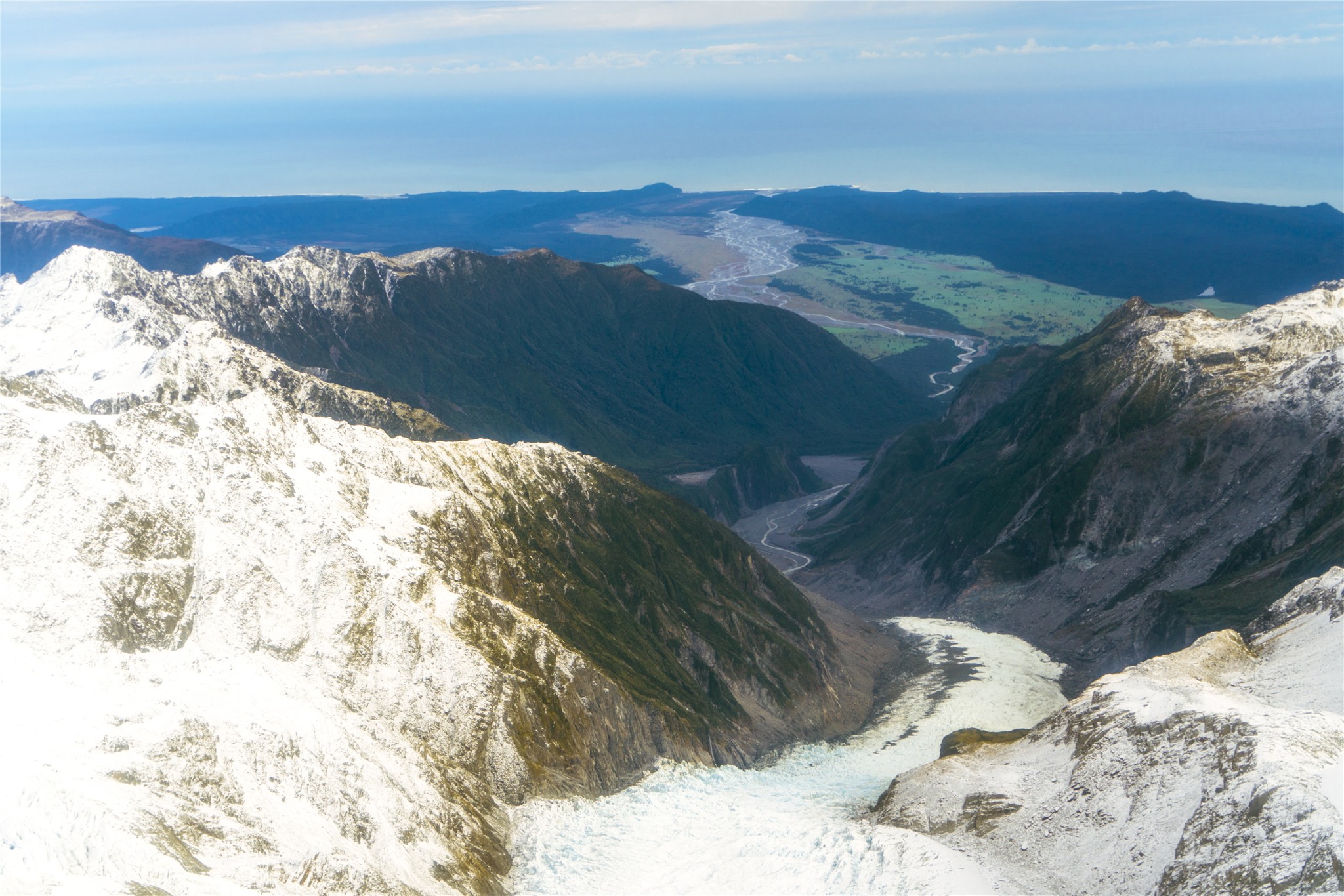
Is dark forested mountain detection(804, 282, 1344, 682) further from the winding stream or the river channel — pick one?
the winding stream

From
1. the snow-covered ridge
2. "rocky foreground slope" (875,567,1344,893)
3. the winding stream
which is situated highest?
the snow-covered ridge

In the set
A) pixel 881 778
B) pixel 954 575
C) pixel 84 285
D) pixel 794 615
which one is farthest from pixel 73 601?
pixel 84 285

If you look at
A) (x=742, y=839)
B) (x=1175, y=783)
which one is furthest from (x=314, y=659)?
(x=1175, y=783)

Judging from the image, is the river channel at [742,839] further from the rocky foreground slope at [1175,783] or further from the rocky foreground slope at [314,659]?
the rocky foreground slope at [1175,783]

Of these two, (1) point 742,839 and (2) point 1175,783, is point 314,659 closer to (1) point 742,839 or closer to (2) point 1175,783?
(1) point 742,839

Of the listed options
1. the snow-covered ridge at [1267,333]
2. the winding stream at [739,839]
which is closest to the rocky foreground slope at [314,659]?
the winding stream at [739,839]

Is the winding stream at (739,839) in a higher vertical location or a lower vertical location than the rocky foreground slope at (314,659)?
lower

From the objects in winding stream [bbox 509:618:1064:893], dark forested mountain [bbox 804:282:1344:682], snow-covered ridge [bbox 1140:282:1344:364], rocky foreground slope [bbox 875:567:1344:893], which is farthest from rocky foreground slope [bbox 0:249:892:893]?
snow-covered ridge [bbox 1140:282:1344:364]
